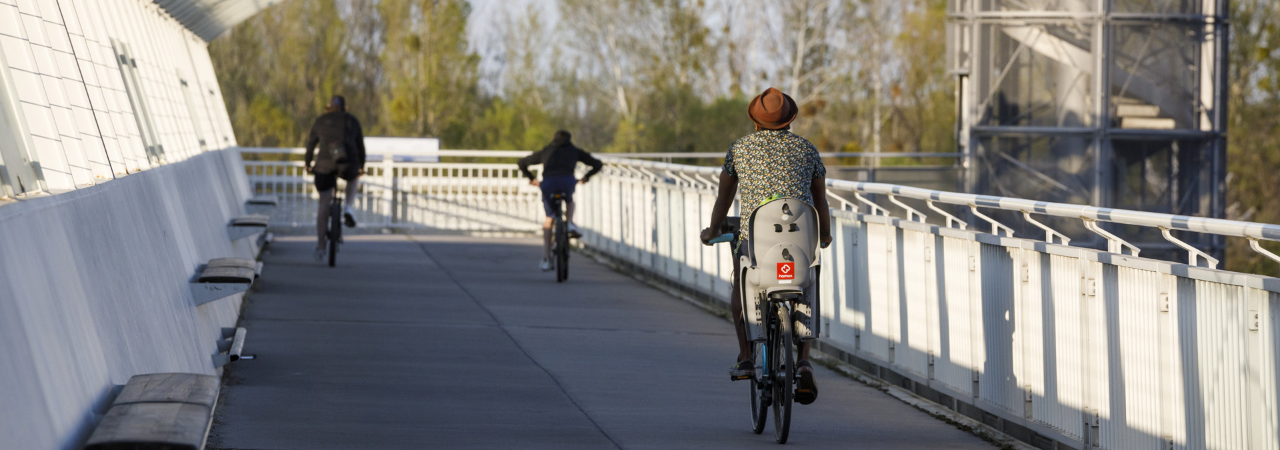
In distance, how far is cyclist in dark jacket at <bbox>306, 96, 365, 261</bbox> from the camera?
15.9m

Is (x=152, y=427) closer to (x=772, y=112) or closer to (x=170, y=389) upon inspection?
(x=170, y=389)

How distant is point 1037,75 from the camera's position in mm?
29062

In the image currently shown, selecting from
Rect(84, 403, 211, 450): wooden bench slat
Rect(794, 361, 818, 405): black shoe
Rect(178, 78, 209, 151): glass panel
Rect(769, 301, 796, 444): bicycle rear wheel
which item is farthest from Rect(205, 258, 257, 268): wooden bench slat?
Rect(178, 78, 209, 151): glass panel

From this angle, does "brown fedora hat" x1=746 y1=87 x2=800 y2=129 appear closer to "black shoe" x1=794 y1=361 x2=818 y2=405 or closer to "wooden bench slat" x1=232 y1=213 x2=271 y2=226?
"black shoe" x1=794 y1=361 x2=818 y2=405

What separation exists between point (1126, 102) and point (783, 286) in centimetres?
2324

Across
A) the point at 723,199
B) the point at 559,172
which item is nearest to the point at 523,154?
the point at 559,172

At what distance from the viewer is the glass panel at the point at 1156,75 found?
27641mm

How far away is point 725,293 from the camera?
42.3 ft

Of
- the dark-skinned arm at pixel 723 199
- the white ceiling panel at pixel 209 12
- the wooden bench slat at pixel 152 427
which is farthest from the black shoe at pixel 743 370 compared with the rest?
the white ceiling panel at pixel 209 12

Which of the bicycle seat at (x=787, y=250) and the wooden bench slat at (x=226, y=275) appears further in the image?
the wooden bench slat at (x=226, y=275)

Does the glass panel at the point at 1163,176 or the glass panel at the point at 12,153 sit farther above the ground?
the glass panel at the point at 12,153

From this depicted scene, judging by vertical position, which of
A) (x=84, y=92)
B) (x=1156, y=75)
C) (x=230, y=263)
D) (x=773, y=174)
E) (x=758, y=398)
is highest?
(x=84, y=92)

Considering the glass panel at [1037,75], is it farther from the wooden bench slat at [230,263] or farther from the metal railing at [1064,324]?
the wooden bench slat at [230,263]

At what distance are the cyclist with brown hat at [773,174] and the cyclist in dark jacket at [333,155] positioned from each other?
9.53 m
